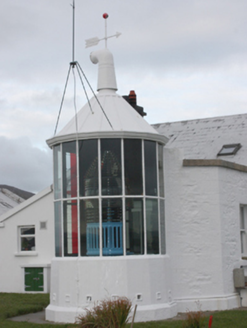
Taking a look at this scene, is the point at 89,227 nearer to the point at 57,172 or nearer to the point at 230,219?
the point at 57,172

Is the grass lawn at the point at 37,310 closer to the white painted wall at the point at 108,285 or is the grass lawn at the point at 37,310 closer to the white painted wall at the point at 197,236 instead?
the white painted wall at the point at 108,285

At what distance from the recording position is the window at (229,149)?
2178 centimetres

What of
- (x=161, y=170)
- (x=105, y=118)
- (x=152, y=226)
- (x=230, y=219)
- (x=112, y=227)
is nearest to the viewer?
(x=112, y=227)

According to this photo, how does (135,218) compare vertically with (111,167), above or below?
below

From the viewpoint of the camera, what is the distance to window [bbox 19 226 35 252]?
21.6m

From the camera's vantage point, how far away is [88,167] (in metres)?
15.0

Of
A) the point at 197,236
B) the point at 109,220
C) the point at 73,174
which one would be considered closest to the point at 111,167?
the point at 73,174

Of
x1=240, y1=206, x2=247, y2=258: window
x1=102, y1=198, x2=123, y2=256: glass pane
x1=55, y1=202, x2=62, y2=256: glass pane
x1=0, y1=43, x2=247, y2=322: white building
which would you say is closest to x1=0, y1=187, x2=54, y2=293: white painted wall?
x1=55, y1=202, x2=62, y2=256: glass pane

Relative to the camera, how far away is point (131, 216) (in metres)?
14.9

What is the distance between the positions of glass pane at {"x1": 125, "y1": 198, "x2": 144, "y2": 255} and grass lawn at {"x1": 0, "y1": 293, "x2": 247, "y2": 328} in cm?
198

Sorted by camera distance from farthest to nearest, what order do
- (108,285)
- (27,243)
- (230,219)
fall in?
(27,243), (230,219), (108,285)

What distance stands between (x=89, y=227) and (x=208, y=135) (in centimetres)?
1042

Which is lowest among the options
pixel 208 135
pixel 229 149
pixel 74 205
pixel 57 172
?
pixel 74 205

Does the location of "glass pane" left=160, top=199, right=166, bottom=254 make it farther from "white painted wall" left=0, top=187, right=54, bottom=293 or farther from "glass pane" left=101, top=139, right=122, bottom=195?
"white painted wall" left=0, top=187, right=54, bottom=293
